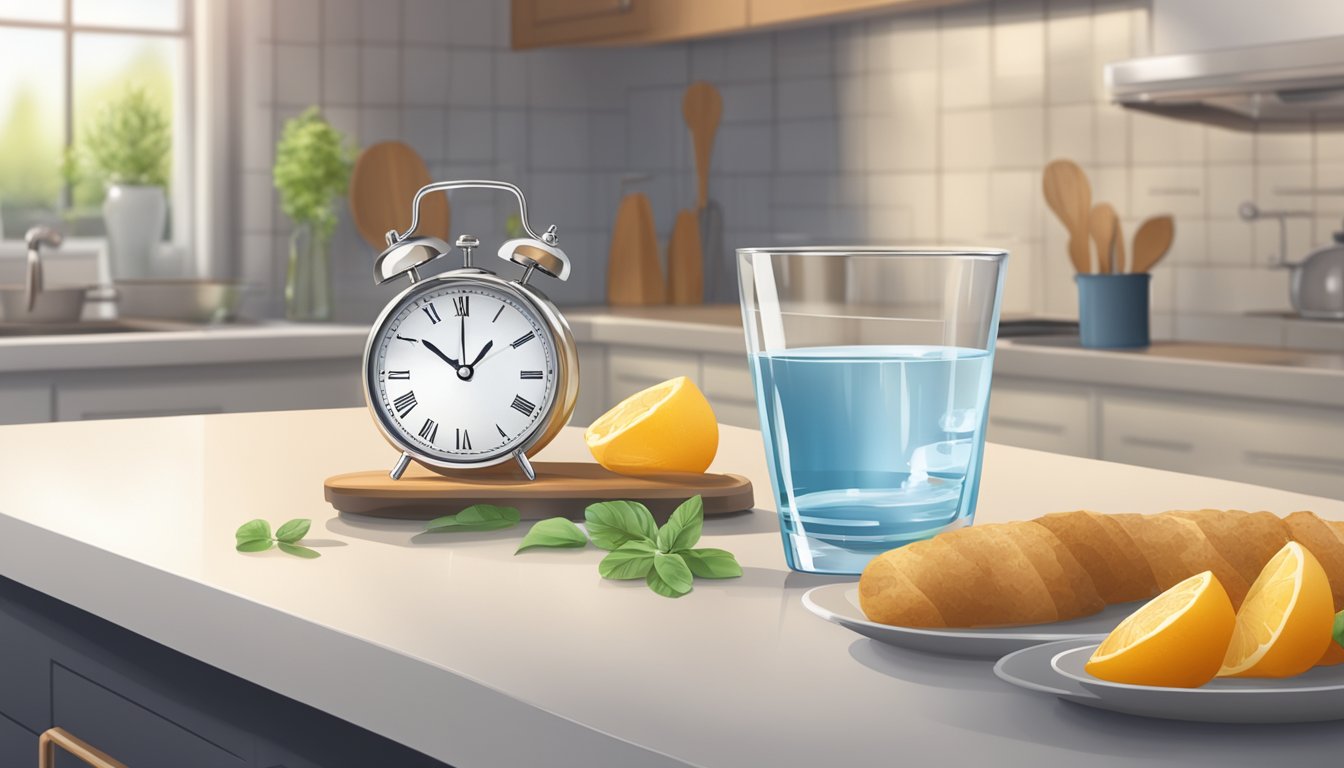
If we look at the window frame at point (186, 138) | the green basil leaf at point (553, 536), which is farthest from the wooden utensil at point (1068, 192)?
the green basil leaf at point (553, 536)

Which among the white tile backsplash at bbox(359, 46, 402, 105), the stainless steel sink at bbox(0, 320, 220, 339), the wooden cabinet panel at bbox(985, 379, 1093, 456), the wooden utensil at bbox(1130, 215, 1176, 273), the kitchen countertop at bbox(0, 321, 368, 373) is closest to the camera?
the wooden cabinet panel at bbox(985, 379, 1093, 456)

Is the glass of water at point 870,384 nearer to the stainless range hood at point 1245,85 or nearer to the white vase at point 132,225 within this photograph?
the stainless range hood at point 1245,85

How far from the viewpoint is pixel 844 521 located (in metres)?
0.76

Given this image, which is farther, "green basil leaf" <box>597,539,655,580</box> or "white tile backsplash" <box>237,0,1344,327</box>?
"white tile backsplash" <box>237,0,1344,327</box>

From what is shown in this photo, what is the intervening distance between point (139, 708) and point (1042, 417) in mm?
1809

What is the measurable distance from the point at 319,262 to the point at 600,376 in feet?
2.27

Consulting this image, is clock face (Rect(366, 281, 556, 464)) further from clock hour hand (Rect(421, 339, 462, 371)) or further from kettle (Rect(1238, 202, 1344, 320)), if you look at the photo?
kettle (Rect(1238, 202, 1344, 320))

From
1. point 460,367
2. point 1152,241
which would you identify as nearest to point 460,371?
point 460,367

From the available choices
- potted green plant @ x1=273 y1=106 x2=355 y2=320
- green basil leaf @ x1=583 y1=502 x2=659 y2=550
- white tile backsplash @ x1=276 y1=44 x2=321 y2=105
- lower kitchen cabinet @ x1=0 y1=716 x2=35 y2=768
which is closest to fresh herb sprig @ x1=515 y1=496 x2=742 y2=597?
green basil leaf @ x1=583 y1=502 x2=659 y2=550

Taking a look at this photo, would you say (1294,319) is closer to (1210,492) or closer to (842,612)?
(1210,492)

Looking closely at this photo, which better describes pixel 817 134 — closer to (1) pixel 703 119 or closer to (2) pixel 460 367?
(1) pixel 703 119

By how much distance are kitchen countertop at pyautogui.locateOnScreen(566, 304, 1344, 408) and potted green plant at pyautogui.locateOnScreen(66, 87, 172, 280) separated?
1.29 metres

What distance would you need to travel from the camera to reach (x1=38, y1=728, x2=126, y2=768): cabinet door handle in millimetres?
864

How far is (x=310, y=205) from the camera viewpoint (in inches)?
134
